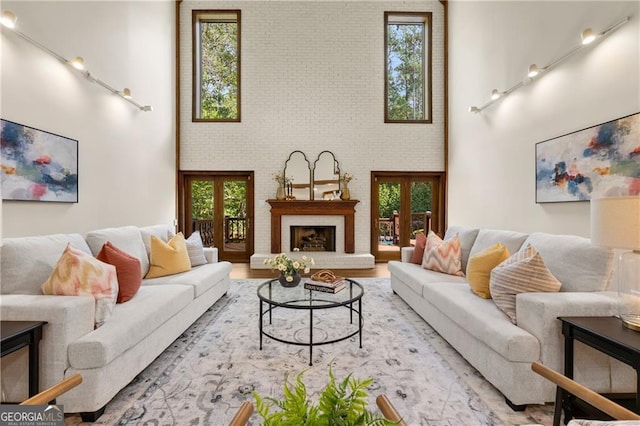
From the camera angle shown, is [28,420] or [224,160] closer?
[28,420]

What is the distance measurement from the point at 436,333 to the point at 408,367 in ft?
2.34

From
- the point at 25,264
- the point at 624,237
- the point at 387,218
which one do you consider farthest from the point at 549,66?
the point at 25,264

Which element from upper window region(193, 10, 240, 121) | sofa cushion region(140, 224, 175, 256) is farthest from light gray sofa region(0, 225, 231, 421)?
upper window region(193, 10, 240, 121)

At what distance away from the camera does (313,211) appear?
594cm

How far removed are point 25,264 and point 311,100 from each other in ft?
16.5

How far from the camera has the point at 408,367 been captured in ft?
7.16

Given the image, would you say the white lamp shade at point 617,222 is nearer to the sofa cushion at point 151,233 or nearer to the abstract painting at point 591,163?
the abstract painting at point 591,163

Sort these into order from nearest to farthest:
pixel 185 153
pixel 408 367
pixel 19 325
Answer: pixel 19 325 < pixel 408 367 < pixel 185 153

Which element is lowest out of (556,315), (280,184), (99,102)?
(556,315)

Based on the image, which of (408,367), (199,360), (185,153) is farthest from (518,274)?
(185,153)

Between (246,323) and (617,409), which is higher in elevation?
(617,409)

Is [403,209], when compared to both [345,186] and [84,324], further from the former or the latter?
[84,324]

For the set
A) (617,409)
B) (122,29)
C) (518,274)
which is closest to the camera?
(617,409)

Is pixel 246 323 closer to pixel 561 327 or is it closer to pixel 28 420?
pixel 28 420
